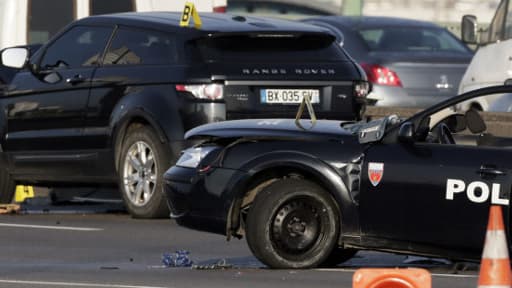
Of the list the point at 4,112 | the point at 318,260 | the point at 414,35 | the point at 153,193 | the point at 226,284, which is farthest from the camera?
the point at 414,35

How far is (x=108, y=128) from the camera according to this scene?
598 inches

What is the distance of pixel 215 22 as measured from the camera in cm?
1515

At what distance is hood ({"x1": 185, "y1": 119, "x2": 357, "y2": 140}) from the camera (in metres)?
11.1

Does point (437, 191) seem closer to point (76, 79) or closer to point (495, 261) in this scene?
point (495, 261)

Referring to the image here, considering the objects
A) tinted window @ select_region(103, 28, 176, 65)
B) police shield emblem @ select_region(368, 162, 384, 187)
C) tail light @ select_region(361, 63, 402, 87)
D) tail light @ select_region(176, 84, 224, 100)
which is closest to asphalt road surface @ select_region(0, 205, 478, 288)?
police shield emblem @ select_region(368, 162, 384, 187)

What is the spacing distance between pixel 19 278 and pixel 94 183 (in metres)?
4.97

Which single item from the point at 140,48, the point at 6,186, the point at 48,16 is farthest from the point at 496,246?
the point at 48,16

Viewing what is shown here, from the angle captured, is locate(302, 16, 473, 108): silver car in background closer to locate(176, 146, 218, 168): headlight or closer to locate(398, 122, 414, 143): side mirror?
locate(176, 146, 218, 168): headlight

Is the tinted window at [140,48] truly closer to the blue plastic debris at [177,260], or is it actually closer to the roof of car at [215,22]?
the roof of car at [215,22]

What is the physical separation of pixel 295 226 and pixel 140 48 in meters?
4.45

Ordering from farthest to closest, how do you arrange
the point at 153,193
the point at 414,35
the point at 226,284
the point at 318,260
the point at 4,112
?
the point at 414,35 → the point at 4,112 → the point at 153,193 → the point at 318,260 → the point at 226,284

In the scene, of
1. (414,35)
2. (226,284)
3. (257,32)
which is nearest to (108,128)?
(257,32)

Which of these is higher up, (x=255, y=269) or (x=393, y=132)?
(x=393, y=132)

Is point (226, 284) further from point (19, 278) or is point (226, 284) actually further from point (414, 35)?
point (414, 35)
